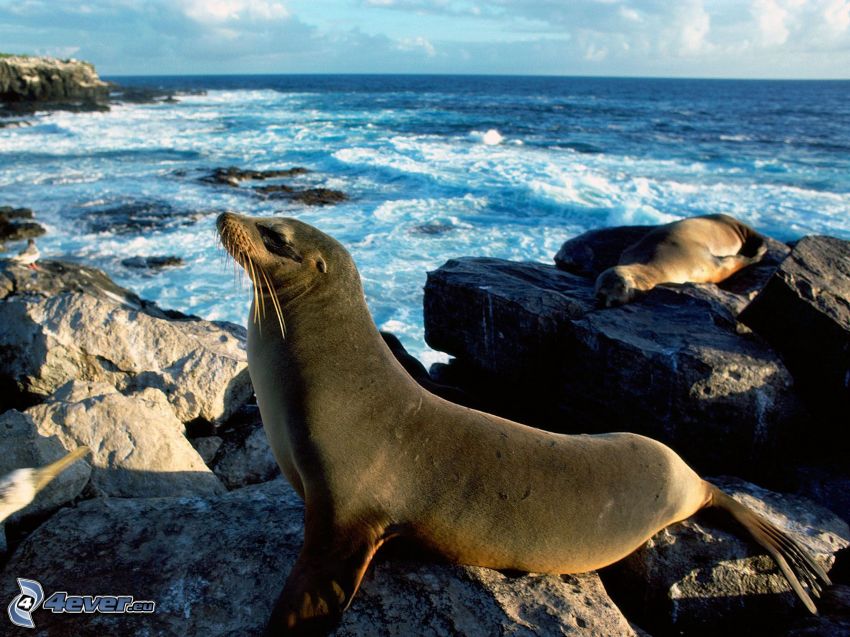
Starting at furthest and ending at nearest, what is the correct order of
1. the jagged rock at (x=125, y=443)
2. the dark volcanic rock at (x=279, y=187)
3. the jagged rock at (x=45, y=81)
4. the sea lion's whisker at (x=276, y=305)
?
the jagged rock at (x=45, y=81) < the dark volcanic rock at (x=279, y=187) < the jagged rock at (x=125, y=443) < the sea lion's whisker at (x=276, y=305)

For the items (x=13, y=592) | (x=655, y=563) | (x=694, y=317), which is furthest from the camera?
(x=694, y=317)

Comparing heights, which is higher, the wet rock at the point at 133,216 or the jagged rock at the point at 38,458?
the jagged rock at the point at 38,458

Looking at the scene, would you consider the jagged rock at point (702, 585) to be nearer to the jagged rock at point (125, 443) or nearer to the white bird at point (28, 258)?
the jagged rock at point (125, 443)

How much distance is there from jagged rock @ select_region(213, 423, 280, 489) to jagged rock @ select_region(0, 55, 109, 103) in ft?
214

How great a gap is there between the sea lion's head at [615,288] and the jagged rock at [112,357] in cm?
331

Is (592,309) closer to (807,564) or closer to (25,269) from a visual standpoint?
(807,564)

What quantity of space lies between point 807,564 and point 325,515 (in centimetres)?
246

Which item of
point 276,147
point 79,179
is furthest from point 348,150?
point 79,179

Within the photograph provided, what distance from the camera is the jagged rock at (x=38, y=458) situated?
10.2ft

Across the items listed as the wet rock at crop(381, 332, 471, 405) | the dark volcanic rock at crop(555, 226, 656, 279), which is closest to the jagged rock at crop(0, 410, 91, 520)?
the wet rock at crop(381, 332, 471, 405)

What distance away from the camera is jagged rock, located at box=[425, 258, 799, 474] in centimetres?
449

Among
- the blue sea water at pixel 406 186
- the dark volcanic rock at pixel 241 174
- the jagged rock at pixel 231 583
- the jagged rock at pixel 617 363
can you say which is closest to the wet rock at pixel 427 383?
the jagged rock at pixel 617 363

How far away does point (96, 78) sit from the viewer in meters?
72.9

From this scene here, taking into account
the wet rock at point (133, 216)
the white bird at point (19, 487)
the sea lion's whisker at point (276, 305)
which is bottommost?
the wet rock at point (133, 216)
